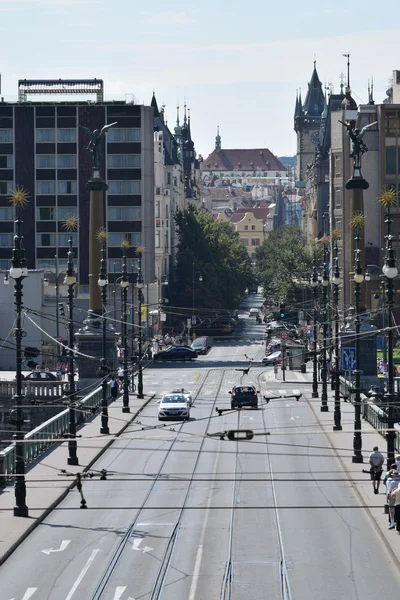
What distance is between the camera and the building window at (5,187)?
118 metres

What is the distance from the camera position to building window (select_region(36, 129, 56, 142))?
116312mm

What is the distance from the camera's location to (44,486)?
40781 millimetres

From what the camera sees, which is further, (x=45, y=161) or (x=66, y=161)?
(x=45, y=161)

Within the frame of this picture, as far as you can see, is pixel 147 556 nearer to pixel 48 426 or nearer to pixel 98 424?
pixel 48 426

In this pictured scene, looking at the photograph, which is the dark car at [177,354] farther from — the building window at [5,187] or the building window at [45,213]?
the building window at [5,187]

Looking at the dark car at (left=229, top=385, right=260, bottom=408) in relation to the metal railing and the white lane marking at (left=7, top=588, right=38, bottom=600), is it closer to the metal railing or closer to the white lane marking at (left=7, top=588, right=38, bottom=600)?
the metal railing

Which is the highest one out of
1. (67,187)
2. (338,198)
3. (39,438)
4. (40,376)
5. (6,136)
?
(6,136)

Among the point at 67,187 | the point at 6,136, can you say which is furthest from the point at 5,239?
the point at 6,136

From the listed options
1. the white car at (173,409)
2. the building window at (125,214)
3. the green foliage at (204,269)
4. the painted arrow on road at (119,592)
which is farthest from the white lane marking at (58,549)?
Answer: the green foliage at (204,269)

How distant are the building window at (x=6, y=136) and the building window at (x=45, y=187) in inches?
181

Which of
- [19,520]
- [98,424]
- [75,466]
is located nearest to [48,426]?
[75,466]

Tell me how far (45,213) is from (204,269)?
26.0m

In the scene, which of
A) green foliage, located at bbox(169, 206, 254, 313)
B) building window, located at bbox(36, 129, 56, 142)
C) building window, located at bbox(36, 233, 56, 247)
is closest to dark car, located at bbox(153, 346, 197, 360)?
building window, located at bbox(36, 233, 56, 247)

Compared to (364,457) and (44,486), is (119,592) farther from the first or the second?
(364,457)
